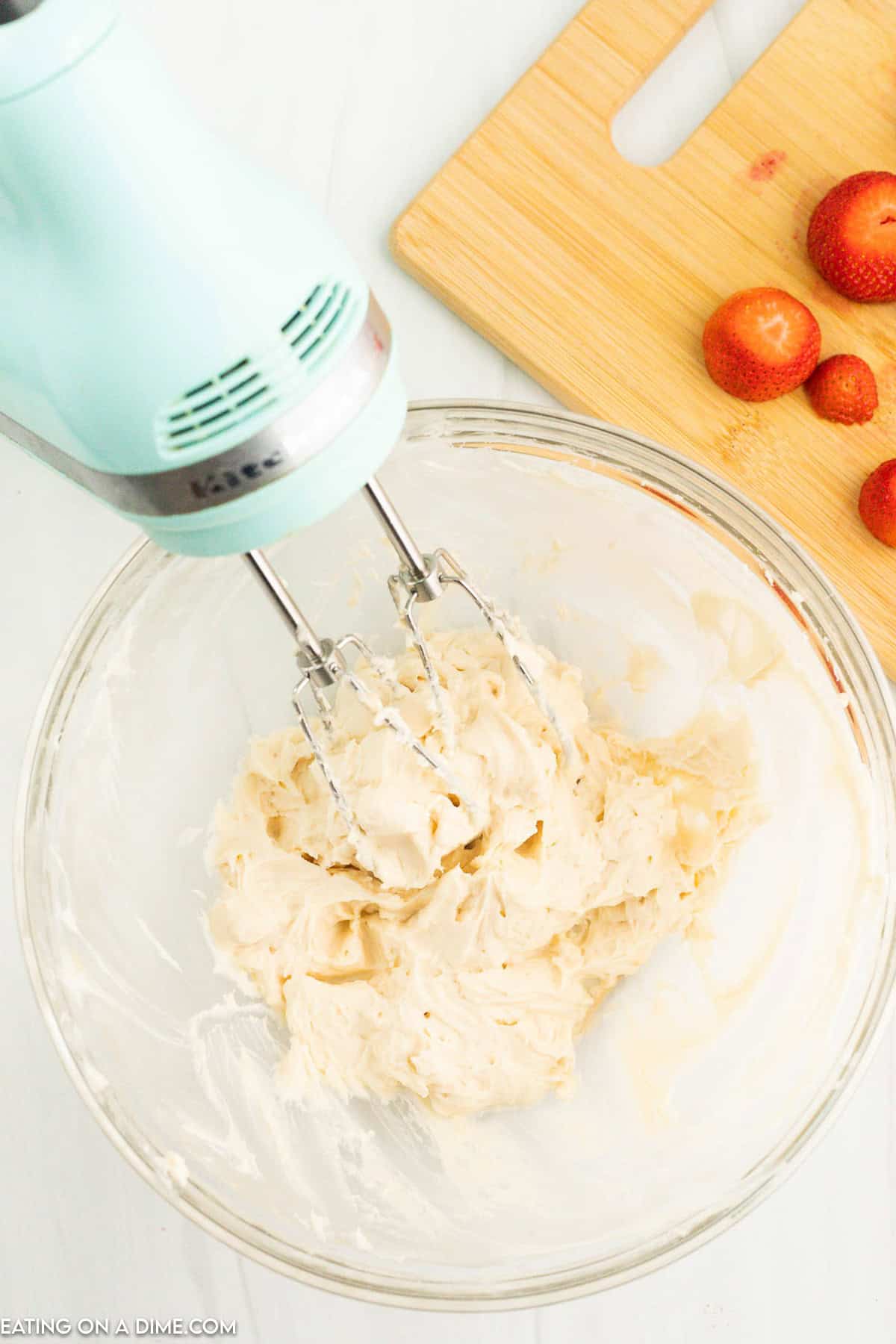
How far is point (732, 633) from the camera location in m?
1.10

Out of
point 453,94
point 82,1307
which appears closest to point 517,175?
point 453,94

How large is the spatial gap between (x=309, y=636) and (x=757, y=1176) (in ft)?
2.20

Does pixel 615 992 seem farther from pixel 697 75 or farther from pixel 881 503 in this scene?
pixel 697 75

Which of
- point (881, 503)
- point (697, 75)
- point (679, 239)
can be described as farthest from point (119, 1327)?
point (697, 75)

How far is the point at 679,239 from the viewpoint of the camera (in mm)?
1146

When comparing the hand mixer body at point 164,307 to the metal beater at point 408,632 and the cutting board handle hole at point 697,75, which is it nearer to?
the metal beater at point 408,632

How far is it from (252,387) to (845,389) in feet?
2.49

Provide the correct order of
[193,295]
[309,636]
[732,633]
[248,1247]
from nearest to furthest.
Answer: [193,295] → [309,636] → [248,1247] → [732,633]

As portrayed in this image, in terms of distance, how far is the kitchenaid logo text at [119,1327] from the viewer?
3.87ft

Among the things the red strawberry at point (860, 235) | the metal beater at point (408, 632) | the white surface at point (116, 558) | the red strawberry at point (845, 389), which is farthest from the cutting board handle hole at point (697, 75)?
the metal beater at point (408, 632)

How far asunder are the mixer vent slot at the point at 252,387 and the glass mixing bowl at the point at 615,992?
1.62 feet

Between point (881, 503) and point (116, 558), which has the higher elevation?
point (881, 503)

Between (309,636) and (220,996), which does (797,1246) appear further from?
(309,636)

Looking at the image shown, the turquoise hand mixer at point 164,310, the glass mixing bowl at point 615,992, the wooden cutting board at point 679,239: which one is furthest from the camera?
the wooden cutting board at point 679,239
